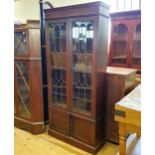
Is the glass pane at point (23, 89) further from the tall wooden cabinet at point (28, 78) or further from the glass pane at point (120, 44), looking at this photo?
the glass pane at point (120, 44)

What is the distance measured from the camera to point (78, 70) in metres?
2.52

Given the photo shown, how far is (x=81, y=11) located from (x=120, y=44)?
1.56 meters

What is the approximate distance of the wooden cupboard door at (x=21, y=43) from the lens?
9.57 feet

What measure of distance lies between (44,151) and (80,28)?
1.70 metres

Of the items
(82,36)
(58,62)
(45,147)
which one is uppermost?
(82,36)

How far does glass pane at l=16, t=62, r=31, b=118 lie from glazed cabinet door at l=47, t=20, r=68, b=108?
0.44 meters

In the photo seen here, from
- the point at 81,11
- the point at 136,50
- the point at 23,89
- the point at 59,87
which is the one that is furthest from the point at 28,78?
the point at 136,50

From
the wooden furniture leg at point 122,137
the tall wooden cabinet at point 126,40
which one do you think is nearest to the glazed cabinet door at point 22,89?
the tall wooden cabinet at point 126,40

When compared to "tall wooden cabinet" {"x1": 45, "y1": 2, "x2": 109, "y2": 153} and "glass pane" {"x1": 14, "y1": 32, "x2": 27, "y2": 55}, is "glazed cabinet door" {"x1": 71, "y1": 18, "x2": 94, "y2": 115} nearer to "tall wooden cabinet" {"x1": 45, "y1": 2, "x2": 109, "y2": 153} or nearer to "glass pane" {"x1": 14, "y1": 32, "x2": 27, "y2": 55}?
"tall wooden cabinet" {"x1": 45, "y1": 2, "x2": 109, "y2": 153}

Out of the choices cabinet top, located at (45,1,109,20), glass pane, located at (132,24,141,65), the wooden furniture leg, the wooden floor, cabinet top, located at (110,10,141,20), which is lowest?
the wooden floor

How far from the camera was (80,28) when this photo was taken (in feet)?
7.86

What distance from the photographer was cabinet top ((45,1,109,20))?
216cm

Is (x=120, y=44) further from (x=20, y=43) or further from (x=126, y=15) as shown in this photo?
(x=20, y=43)

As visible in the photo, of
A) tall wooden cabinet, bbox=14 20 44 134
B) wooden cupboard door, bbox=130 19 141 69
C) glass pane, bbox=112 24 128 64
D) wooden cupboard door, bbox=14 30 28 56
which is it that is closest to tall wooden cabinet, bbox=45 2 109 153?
tall wooden cabinet, bbox=14 20 44 134
